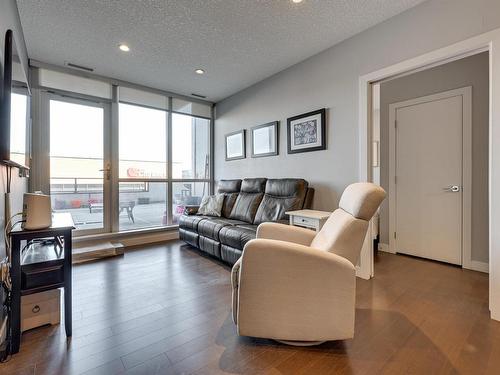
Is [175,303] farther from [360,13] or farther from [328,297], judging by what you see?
[360,13]

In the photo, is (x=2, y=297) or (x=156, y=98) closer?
(x=2, y=297)

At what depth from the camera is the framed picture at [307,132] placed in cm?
300

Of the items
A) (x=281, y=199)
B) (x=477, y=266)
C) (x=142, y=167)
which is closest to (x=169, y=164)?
(x=142, y=167)

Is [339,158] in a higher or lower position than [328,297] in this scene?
higher

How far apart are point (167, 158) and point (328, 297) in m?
3.75

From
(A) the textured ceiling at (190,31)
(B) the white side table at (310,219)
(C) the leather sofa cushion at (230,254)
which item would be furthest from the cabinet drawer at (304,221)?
(A) the textured ceiling at (190,31)

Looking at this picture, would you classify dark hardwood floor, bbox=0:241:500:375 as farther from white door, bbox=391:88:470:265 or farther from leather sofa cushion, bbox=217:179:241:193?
leather sofa cushion, bbox=217:179:241:193

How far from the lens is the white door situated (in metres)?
2.89

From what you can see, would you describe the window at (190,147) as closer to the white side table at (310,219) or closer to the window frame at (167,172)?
the window frame at (167,172)

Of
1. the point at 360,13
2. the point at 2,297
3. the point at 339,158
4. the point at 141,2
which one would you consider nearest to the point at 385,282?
the point at 339,158

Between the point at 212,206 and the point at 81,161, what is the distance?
6.54 ft

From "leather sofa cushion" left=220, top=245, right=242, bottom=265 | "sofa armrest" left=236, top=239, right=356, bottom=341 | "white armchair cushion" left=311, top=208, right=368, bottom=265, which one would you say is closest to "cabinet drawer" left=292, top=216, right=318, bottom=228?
"leather sofa cushion" left=220, top=245, right=242, bottom=265

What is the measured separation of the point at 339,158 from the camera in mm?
2842

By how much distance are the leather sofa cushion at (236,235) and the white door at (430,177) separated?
2.14 m
